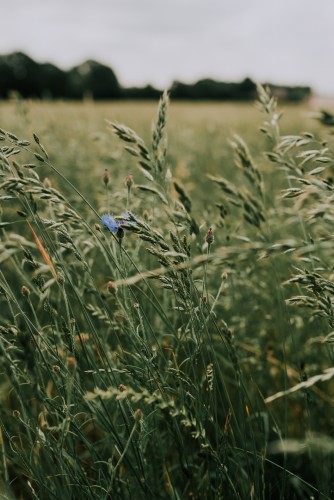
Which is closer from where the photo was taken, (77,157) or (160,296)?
(160,296)

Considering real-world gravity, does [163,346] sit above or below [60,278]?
below

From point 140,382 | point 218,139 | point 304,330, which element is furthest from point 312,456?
point 218,139

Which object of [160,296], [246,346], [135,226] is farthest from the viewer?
[160,296]

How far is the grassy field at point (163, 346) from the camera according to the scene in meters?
0.93

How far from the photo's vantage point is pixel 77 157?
382cm

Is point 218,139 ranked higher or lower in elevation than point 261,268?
higher

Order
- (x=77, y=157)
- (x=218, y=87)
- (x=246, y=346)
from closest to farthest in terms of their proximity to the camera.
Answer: (x=246, y=346) < (x=77, y=157) < (x=218, y=87)

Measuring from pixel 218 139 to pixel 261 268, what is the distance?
4274 millimetres

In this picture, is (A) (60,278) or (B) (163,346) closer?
(A) (60,278)

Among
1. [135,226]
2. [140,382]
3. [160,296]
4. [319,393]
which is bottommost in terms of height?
[319,393]

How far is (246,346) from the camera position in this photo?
175 cm

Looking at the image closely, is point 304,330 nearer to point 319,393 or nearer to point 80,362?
point 319,393

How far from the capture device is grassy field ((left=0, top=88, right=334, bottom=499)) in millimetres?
929

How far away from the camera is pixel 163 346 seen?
1556 mm
